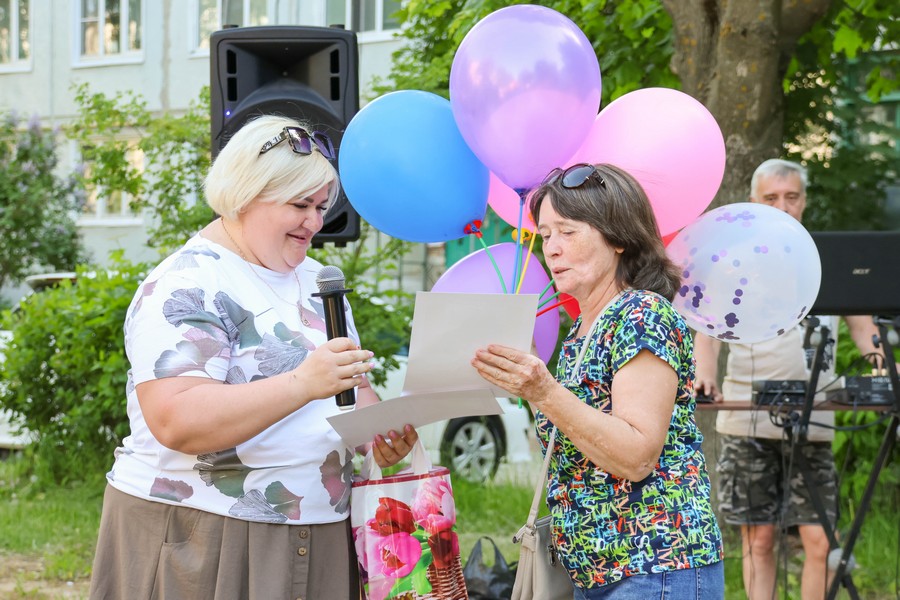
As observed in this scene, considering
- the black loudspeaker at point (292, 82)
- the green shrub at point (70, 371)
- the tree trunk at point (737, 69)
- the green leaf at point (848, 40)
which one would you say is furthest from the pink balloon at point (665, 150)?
the green shrub at point (70, 371)

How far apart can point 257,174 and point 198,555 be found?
0.82m

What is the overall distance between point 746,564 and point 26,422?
17.4 feet

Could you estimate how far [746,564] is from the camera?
4.34m

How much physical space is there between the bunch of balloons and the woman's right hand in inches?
33.0

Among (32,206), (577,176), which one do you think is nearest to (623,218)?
(577,176)

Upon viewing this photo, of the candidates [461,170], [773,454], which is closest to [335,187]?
[461,170]

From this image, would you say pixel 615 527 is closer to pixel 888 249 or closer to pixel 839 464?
pixel 888 249

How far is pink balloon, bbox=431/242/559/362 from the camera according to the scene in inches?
112

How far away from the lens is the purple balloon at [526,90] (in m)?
2.54

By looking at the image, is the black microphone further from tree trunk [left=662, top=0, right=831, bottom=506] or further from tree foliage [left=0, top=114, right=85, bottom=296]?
tree foliage [left=0, top=114, right=85, bottom=296]

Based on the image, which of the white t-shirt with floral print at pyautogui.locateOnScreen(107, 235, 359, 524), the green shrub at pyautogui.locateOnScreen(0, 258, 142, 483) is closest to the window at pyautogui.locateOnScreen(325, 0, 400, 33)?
the green shrub at pyautogui.locateOnScreen(0, 258, 142, 483)

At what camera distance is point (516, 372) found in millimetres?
1977

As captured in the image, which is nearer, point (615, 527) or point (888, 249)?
point (615, 527)

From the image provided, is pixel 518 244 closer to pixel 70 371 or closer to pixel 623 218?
pixel 623 218
